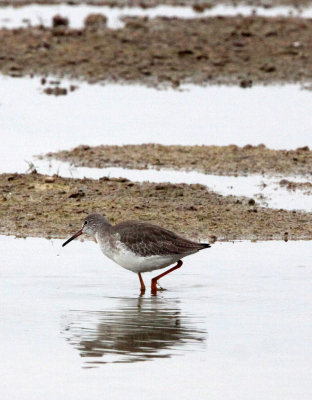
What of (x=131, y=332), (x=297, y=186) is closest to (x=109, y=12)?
(x=297, y=186)

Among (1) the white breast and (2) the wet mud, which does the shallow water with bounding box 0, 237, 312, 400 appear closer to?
(1) the white breast

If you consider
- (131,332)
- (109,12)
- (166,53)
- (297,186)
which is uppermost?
(109,12)

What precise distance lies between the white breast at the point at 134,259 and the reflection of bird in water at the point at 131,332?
87 cm

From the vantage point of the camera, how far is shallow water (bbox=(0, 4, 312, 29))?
38.3 metres

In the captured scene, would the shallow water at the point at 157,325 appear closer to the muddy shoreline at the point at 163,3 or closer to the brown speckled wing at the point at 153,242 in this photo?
the brown speckled wing at the point at 153,242

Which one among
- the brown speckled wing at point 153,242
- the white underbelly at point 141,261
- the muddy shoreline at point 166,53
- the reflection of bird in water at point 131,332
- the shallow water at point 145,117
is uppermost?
the muddy shoreline at point 166,53

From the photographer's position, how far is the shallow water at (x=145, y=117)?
21328 millimetres

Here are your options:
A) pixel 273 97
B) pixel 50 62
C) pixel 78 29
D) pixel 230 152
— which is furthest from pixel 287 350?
pixel 78 29

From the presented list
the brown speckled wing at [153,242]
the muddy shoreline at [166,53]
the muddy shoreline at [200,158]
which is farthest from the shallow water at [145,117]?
the brown speckled wing at [153,242]

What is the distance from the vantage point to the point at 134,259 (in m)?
12.8

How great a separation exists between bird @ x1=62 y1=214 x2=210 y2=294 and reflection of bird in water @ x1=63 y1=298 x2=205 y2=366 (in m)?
0.88

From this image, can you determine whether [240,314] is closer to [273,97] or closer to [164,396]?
[164,396]

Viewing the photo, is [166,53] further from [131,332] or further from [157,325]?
[131,332]

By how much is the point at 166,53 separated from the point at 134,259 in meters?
18.9
